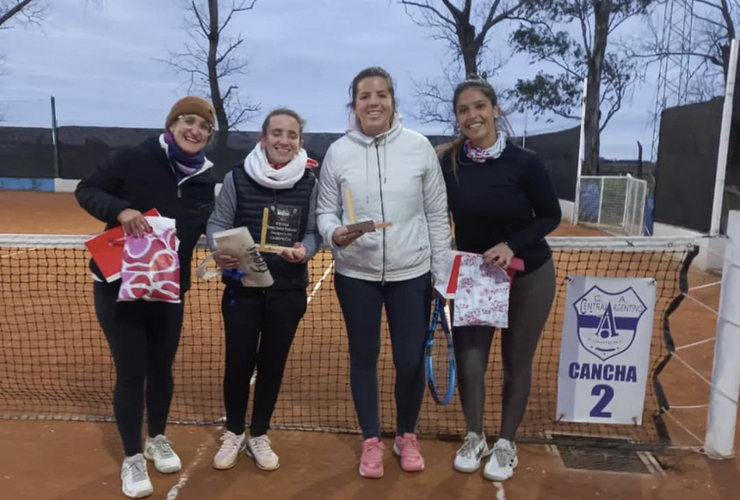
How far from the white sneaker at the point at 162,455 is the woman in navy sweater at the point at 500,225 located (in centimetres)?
146

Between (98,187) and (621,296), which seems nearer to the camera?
(98,187)

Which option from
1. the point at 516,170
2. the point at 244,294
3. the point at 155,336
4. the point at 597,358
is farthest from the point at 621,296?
the point at 155,336

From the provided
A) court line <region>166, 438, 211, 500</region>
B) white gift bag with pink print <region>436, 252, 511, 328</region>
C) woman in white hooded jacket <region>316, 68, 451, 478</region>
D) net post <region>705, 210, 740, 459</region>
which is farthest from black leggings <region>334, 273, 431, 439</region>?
net post <region>705, 210, 740, 459</region>

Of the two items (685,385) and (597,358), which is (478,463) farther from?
(685,385)

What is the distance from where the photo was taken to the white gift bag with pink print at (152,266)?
2611mm

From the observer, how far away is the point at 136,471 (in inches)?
115

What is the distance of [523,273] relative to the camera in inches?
115

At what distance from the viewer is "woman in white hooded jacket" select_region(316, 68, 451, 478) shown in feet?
9.21

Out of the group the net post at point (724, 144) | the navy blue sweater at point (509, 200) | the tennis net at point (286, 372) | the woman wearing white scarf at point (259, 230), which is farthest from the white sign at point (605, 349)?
the net post at point (724, 144)

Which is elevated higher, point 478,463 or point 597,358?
point 597,358

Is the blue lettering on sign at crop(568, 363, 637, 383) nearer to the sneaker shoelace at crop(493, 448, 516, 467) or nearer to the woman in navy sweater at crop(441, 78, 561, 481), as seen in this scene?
the woman in navy sweater at crop(441, 78, 561, 481)

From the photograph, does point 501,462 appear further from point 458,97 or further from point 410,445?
point 458,97

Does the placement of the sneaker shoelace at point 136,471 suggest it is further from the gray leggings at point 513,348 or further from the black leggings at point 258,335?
the gray leggings at point 513,348

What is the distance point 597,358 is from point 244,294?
2.01 meters
